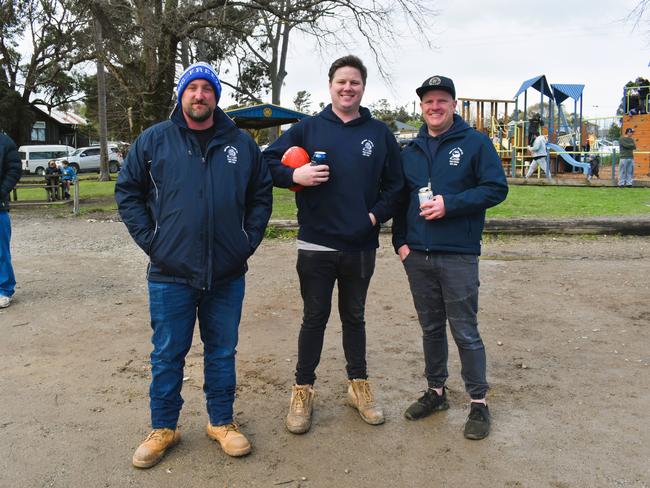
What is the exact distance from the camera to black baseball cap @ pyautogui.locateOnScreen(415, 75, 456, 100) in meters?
3.45

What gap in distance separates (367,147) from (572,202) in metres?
12.4

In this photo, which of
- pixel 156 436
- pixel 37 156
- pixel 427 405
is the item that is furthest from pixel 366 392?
pixel 37 156

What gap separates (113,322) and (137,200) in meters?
2.83

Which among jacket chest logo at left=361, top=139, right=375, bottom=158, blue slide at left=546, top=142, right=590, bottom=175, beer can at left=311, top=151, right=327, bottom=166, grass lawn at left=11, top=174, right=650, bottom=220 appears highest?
blue slide at left=546, top=142, right=590, bottom=175

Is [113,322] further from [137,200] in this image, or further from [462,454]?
[462,454]

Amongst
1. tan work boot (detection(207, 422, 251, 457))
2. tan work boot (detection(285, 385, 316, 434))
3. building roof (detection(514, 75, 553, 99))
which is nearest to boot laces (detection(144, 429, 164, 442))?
tan work boot (detection(207, 422, 251, 457))

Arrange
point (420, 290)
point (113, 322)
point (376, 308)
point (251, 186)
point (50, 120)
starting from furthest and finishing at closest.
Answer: point (50, 120)
point (376, 308)
point (113, 322)
point (420, 290)
point (251, 186)

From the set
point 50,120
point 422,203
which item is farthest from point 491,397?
point 50,120

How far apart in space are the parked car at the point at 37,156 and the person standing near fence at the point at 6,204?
36524mm

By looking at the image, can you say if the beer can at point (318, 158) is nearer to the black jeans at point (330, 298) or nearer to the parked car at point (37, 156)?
the black jeans at point (330, 298)

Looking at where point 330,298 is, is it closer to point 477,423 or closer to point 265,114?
point 477,423

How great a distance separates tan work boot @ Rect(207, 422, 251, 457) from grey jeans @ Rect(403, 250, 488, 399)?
1323 millimetres

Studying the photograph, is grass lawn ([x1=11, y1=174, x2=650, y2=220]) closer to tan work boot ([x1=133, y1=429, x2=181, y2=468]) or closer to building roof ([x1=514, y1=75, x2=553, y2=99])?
building roof ([x1=514, y1=75, x2=553, y2=99])

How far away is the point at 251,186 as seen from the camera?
11.1 feet
